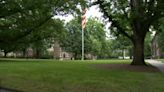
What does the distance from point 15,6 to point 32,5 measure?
789 mm

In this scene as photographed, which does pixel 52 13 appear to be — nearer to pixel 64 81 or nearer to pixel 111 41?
pixel 64 81

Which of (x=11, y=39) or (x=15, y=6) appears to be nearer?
(x=15, y=6)

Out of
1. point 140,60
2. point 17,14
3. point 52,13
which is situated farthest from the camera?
point 140,60

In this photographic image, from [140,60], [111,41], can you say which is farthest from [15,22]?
[111,41]

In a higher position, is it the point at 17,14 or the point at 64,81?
the point at 17,14

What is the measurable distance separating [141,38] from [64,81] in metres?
20.2

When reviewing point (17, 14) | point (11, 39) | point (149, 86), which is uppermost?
point (17, 14)

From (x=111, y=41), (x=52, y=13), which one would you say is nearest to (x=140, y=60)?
(x=52, y=13)

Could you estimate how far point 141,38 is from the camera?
119 feet

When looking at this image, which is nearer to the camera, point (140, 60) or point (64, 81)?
point (64, 81)

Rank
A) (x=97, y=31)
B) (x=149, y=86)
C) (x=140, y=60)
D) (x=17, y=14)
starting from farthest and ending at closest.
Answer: (x=97, y=31) → (x=140, y=60) → (x=17, y=14) → (x=149, y=86)

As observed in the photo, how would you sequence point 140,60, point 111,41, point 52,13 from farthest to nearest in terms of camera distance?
1. point 111,41
2. point 140,60
3. point 52,13

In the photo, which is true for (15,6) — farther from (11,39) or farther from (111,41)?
(111,41)

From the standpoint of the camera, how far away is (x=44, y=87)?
1572cm
